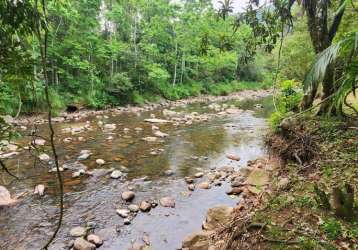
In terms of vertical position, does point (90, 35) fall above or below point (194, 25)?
below

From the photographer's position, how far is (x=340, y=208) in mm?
2914

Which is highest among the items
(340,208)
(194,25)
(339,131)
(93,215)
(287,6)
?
(194,25)

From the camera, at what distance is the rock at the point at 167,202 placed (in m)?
5.53

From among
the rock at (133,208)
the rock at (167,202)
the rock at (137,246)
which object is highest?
the rock at (167,202)

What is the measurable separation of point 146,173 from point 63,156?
2.57 metres

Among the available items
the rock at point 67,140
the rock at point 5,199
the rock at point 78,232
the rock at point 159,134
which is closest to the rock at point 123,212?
the rock at point 78,232

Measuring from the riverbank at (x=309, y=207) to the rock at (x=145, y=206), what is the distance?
1.38 meters

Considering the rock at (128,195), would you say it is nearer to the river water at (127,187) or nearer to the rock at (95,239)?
the river water at (127,187)

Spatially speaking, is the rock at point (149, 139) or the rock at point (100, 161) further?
the rock at point (149, 139)

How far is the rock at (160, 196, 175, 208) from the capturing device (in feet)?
18.2

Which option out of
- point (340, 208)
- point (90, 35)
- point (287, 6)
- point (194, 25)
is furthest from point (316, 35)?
point (194, 25)

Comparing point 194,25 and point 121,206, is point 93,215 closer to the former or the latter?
point 121,206

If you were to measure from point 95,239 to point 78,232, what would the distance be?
37 centimetres

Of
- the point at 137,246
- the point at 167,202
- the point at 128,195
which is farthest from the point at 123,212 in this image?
the point at 137,246
